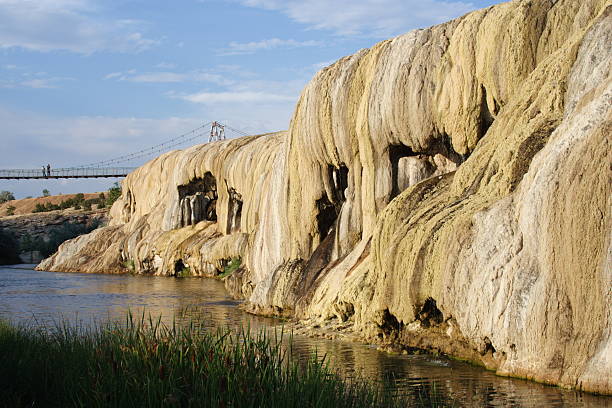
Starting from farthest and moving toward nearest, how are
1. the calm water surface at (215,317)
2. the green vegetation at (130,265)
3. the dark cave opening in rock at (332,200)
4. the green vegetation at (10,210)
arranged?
the green vegetation at (10,210) → the green vegetation at (130,265) → the dark cave opening in rock at (332,200) → the calm water surface at (215,317)

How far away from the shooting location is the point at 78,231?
197 feet

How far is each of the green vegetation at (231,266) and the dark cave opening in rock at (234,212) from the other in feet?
5.01

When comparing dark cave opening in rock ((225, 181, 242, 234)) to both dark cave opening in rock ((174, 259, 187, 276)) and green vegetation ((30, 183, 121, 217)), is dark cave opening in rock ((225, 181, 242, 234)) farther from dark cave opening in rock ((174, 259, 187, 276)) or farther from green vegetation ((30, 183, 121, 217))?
green vegetation ((30, 183, 121, 217))

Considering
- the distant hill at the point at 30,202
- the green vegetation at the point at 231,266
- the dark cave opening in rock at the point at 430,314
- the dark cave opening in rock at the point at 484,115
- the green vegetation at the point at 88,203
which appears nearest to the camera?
the dark cave opening in rock at the point at 430,314

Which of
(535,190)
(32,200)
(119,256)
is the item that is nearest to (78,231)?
(119,256)

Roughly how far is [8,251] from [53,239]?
2967 mm

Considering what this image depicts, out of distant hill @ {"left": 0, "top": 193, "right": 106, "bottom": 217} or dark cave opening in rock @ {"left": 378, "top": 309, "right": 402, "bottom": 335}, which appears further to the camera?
distant hill @ {"left": 0, "top": 193, "right": 106, "bottom": 217}

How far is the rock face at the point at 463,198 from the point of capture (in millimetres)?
9391

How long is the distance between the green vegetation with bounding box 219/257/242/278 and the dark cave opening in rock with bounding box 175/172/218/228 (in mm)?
5142

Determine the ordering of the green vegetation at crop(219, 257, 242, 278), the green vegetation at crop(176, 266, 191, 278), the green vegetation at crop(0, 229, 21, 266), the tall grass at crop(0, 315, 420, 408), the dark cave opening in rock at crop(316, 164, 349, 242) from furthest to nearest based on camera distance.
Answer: the green vegetation at crop(0, 229, 21, 266) → the green vegetation at crop(176, 266, 191, 278) → the green vegetation at crop(219, 257, 242, 278) → the dark cave opening in rock at crop(316, 164, 349, 242) → the tall grass at crop(0, 315, 420, 408)

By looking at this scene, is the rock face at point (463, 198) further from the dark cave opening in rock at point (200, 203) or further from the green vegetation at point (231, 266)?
the dark cave opening in rock at point (200, 203)

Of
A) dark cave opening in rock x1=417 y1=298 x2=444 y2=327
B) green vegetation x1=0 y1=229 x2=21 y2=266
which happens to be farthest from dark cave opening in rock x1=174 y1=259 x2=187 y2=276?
dark cave opening in rock x1=417 y1=298 x2=444 y2=327

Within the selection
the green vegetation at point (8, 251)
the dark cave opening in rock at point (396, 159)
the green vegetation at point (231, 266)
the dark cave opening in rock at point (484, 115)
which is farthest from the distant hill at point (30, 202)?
the dark cave opening in rock at point (484, 115)

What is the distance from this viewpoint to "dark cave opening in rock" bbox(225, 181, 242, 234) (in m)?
33.9
